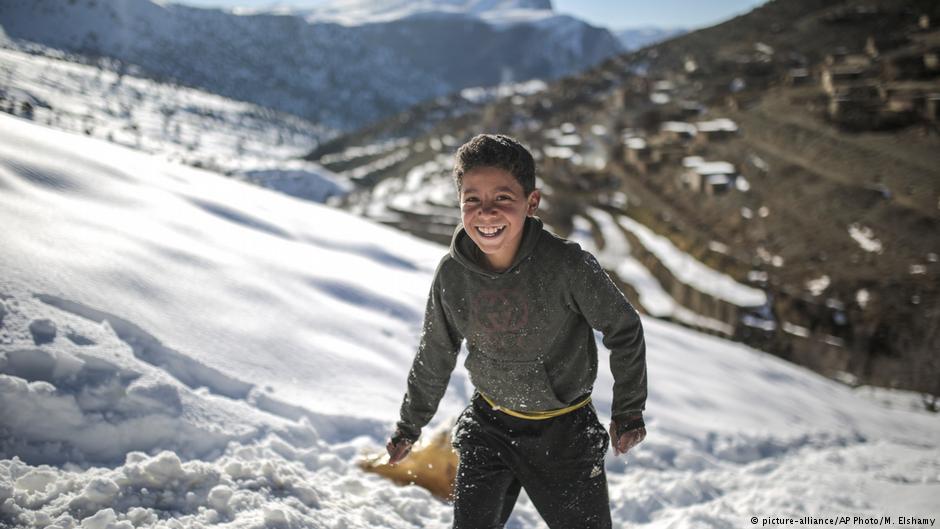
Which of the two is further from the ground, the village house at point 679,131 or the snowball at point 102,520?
the village house at point 679,131

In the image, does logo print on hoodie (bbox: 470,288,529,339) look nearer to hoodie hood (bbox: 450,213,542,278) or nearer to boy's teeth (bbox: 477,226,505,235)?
hoodie hood (bbox: 450,213,542,278)

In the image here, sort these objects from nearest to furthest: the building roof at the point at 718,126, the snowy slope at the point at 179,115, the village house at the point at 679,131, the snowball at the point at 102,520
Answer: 1. the snowball at the point at 102,520
2. the building roof at the point at 718,126
3. the village house at the point at 679,131
4. the snowy slope at the point at 179,115

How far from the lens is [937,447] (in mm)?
5160

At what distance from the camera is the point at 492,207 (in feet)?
5.21

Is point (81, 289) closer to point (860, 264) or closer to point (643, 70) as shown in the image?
point (860, 264)

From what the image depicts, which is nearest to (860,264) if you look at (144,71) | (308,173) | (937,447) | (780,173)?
(780,173)

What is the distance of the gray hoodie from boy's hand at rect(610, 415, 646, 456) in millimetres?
29

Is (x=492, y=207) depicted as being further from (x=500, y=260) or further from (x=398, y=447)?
(x=398, y=447)

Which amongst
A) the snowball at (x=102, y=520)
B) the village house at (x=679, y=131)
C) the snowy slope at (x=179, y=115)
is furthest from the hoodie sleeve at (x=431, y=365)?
the snowy slope at (x=179, y=115)

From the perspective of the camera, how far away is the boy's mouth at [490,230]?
5.24 ft

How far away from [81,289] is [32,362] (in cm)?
61

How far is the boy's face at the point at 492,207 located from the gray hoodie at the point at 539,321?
0.09 m

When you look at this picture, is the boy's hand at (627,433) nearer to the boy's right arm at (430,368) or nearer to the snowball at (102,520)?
the boy's right arm at (430,368)

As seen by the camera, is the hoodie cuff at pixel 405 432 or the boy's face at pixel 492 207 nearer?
the boy's face at pixel 492 207
